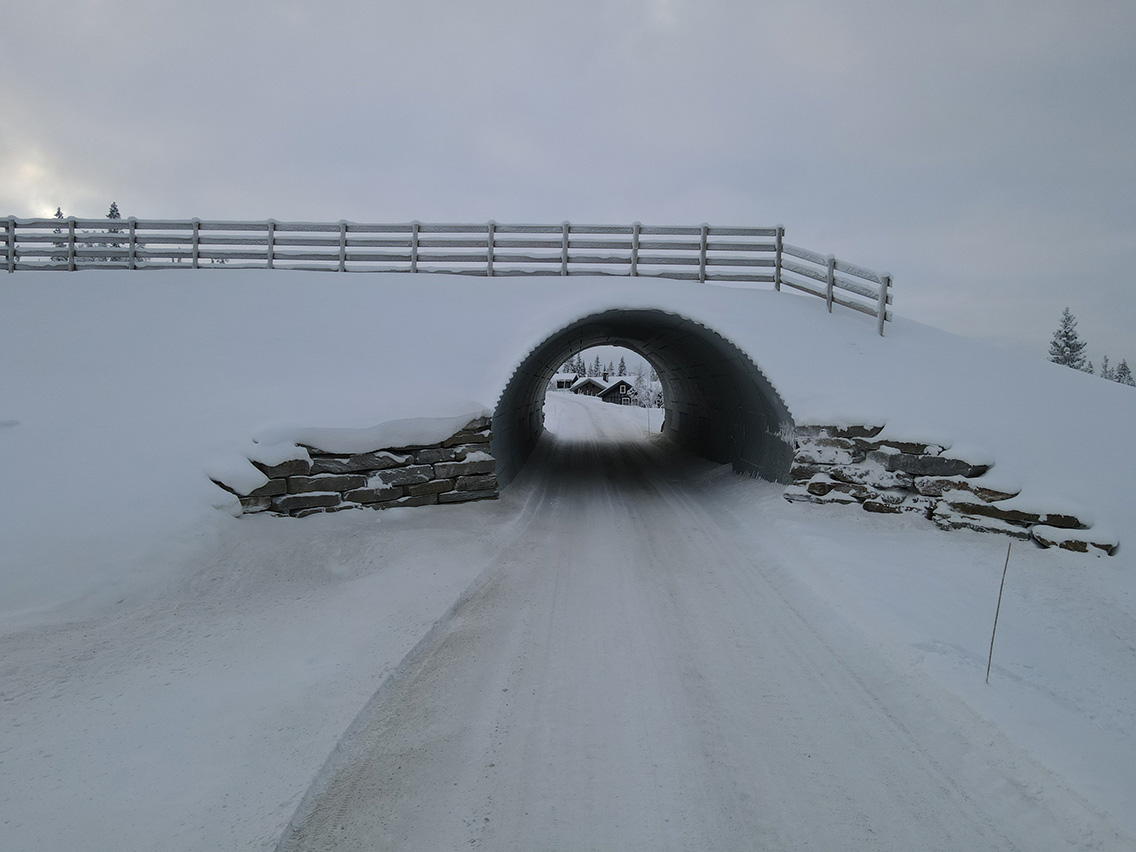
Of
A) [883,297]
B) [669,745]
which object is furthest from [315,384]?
[883,297]

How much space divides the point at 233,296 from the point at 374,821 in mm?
11852

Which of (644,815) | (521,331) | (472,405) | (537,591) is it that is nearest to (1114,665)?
(644,815)

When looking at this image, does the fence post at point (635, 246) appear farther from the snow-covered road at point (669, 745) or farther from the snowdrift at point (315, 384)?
the snow-covered road at point (669, 745)

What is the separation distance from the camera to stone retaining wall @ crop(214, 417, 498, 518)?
6852 mm

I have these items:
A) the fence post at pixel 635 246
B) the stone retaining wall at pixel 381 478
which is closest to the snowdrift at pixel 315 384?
the stone retaining wall at pixel 381 478

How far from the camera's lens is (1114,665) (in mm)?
4781

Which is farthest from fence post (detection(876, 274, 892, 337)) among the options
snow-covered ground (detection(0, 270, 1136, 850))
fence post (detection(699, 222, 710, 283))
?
fence post (detection(699, 222, 710, 283))

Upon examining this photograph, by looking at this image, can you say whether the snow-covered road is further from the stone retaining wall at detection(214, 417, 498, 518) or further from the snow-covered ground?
the stone retaining wall at detection(214, 417, 498, 518)

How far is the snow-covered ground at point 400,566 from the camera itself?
3.13 metres

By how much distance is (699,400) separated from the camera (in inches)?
631

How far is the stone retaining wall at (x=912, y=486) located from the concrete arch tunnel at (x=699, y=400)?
0.53 meters

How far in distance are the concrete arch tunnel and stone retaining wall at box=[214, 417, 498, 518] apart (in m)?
0.74

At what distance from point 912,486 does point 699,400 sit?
814 cm

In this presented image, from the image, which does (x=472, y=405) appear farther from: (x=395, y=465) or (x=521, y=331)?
(x=521, y=331)
